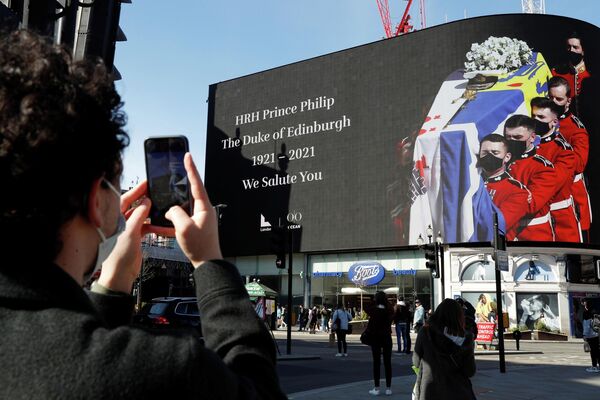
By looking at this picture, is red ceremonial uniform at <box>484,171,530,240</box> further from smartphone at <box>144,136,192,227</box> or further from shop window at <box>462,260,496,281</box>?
smartphone at <box>144,136,192,227</box>

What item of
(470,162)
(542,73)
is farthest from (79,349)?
(542,73)

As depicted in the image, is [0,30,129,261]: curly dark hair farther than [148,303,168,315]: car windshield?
No

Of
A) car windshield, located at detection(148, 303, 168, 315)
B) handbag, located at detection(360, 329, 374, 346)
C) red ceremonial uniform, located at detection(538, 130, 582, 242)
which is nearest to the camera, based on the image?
handbag, located at detection(360, 329, 374, 346)

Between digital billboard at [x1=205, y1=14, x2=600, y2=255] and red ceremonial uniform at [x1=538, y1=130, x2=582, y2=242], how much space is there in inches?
3.1

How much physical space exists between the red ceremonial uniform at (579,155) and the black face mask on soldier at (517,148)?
114 inches

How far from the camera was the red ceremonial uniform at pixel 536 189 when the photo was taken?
39.2 m

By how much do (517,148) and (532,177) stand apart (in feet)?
7.26

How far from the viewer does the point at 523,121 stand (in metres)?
40.2

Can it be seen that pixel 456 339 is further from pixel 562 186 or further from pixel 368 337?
pixel 562 186

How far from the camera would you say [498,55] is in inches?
1654

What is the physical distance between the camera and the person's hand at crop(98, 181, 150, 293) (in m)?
1.49

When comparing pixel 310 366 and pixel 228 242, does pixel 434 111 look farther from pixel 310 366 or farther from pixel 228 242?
pixel 310 366

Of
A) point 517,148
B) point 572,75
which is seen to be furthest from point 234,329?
point 572,75

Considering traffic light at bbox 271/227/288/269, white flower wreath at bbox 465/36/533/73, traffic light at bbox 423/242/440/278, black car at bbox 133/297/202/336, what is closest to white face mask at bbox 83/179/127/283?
black car at bbox 133/297/202/336
